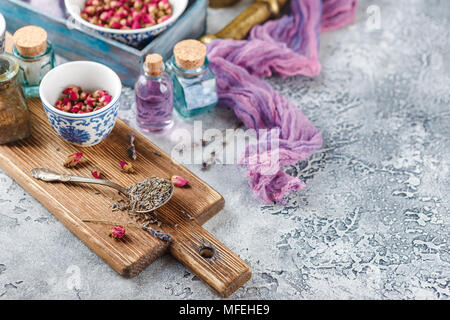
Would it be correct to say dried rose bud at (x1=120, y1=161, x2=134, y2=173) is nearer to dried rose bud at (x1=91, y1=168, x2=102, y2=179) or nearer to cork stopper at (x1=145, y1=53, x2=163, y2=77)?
dried rose bud at (x1=91, y1=168, x2=102, y2=179)

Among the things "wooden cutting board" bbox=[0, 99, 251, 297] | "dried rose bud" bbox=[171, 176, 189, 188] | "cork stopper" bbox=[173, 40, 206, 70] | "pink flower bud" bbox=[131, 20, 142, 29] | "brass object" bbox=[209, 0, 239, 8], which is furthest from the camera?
"brass object" bbox=[209, 0, 239, 8]

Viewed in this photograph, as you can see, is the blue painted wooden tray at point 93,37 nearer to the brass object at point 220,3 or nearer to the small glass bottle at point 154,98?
the small glass bottle at point 154,98

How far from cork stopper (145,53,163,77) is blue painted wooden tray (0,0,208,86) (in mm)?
93

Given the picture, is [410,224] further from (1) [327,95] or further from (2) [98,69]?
(2) [98,69]

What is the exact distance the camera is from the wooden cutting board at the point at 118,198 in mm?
1131

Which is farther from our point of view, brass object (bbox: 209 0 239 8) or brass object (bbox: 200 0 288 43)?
brass object (bbox: 209 0 239 8)

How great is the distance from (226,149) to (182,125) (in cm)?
13

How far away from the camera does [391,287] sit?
1163 mm

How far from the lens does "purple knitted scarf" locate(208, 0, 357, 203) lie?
1330 mm

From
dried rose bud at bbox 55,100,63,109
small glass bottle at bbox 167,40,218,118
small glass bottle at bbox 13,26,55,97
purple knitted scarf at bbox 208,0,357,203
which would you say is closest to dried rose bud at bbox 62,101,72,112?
dried rose bud at bbox 55,100,63,109

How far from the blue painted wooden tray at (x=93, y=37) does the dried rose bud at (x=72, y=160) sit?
28 centimetres

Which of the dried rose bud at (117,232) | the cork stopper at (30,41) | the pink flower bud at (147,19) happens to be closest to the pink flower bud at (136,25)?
the pink flower bud at (147,19)
